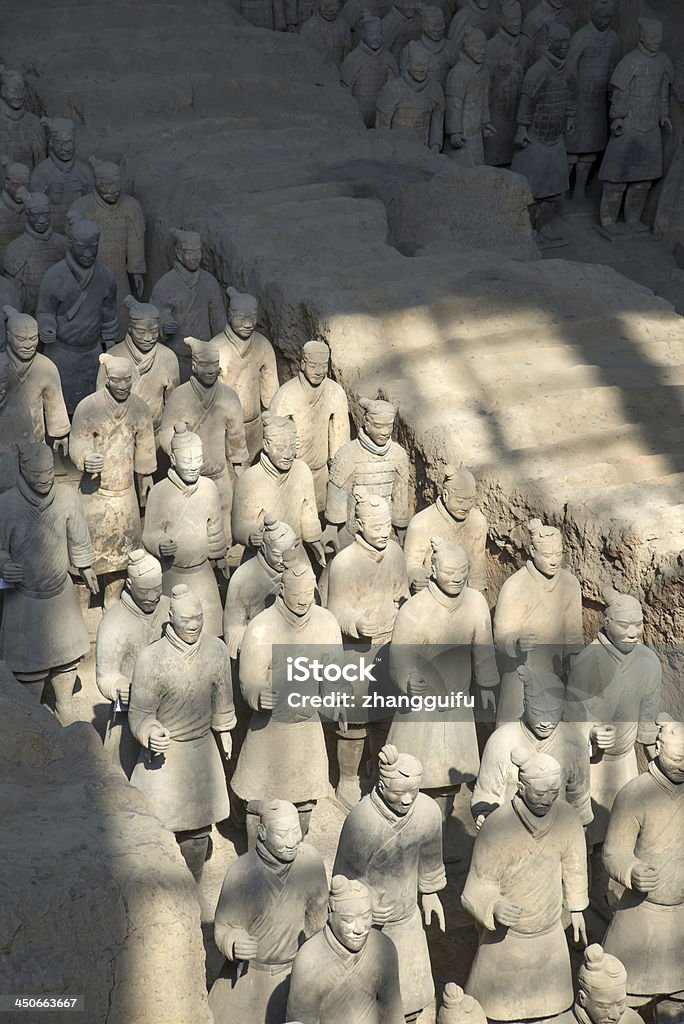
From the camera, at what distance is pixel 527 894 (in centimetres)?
555

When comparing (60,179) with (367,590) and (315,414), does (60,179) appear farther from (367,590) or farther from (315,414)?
(367,590)

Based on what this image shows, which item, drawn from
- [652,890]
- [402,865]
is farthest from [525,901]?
[652,890]

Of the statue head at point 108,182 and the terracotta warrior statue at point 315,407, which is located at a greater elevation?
the statue head at point 108,182

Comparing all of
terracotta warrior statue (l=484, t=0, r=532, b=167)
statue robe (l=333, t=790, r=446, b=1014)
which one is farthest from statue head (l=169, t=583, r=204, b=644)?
terracotta warrior statue (l=484, t=0, r=532, b=167)

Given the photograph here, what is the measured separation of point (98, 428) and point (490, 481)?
71.6 inches

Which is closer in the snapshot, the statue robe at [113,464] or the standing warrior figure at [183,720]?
the standing warrior figure at [183,720]

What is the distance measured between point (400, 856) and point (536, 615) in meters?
1.56

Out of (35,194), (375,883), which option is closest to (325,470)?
(35,194)

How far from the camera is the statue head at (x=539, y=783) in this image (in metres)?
5.43

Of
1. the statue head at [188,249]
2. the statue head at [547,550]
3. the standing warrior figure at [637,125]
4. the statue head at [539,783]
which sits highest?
the statue head at [539,783]

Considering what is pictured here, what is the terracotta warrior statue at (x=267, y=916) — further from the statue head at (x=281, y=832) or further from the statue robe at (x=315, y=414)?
the statue robe at (x=315, y=414)

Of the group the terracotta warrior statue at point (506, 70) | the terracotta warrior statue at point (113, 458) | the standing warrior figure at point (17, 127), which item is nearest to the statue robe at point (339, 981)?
the terracotta warrior statue at point (113, 458)

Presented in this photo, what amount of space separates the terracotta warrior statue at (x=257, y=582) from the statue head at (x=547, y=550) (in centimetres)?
98

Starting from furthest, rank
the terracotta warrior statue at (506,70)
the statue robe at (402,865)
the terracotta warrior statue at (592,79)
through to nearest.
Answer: the terracotta warrior statue at (592,79), the terracotta warrior statue at (506,70), the statue robe at (402,865)
